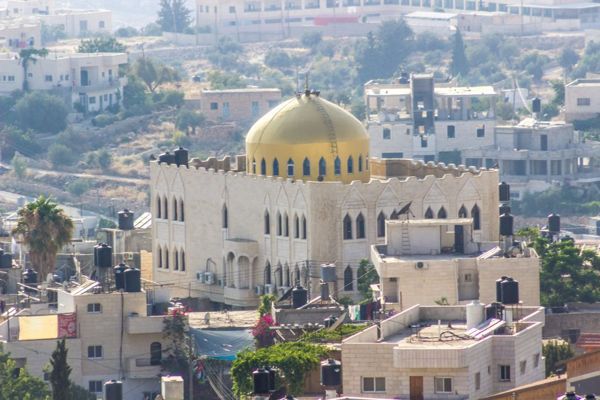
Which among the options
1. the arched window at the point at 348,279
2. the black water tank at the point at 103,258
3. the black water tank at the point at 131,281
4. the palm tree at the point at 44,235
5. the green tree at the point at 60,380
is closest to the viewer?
the green tree at the point at 60,380

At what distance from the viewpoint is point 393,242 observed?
301 ft

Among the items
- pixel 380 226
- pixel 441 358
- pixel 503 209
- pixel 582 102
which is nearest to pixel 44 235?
pixel 380 226

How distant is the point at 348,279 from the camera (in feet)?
332

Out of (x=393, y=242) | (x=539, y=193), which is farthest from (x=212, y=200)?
(x=539, y=193)

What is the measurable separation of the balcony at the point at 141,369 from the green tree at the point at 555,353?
41.3 feet

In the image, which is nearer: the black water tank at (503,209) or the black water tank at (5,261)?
the black water tank at (5,261)

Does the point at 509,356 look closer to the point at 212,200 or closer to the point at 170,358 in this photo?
the point at 170,358

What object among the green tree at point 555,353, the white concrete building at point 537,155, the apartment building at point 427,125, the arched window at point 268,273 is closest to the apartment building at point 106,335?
the green tree at point 555,353

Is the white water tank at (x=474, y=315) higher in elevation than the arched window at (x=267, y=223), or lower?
higher

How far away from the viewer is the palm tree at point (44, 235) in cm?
10231

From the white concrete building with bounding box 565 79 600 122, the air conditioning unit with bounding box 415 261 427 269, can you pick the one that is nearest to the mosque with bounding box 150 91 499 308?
the air conditioning unit with bounding box 415 261 427 269

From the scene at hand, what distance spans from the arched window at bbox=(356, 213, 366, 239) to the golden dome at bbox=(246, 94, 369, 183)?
2895 millimetres

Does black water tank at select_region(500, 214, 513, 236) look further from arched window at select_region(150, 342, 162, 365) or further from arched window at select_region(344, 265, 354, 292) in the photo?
arched window at select_region(150, 342, 162, 365)

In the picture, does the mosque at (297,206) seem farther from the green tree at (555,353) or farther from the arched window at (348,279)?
the green tree at (555,353)
